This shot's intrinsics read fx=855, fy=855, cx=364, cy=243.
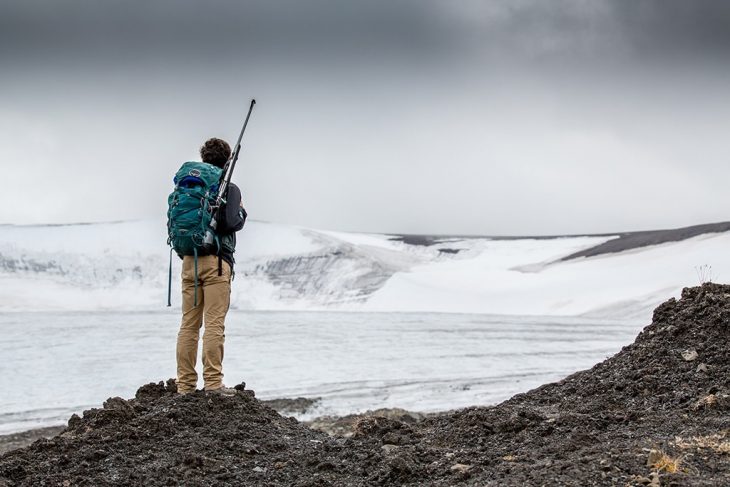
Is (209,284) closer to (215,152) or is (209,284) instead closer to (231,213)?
(231,213)

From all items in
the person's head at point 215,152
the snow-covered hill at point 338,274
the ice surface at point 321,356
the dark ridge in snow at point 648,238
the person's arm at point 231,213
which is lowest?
the ice surface at point 321,356

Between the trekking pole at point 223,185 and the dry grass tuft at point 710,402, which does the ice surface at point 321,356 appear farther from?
the dry grass tuft at point 710,402

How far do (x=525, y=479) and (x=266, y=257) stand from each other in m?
49.7

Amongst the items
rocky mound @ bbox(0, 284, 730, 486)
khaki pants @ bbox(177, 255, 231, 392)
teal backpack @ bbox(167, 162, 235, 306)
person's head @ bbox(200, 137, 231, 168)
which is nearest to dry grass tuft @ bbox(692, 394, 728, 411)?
rocky mound @ bbox(0, 284, 730, 486)

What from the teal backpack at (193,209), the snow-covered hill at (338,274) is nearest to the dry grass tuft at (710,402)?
the teal backpack at (193,209)

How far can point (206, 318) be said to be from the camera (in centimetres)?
848

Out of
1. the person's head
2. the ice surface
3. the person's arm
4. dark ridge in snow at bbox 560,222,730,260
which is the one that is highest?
the person's head

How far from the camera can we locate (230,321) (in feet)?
129

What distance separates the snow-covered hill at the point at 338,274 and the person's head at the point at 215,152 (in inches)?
1449

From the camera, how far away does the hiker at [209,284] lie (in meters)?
8.42

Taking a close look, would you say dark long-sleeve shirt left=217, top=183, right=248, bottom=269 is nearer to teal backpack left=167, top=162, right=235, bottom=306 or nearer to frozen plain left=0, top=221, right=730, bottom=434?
teal backpack left=167, top=162, right=235, bottom=306

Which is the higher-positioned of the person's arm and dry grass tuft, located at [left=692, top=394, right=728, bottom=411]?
the person's arm

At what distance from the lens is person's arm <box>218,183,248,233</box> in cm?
834

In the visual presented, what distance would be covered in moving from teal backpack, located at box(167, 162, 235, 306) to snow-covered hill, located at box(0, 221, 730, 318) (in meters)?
37.1
